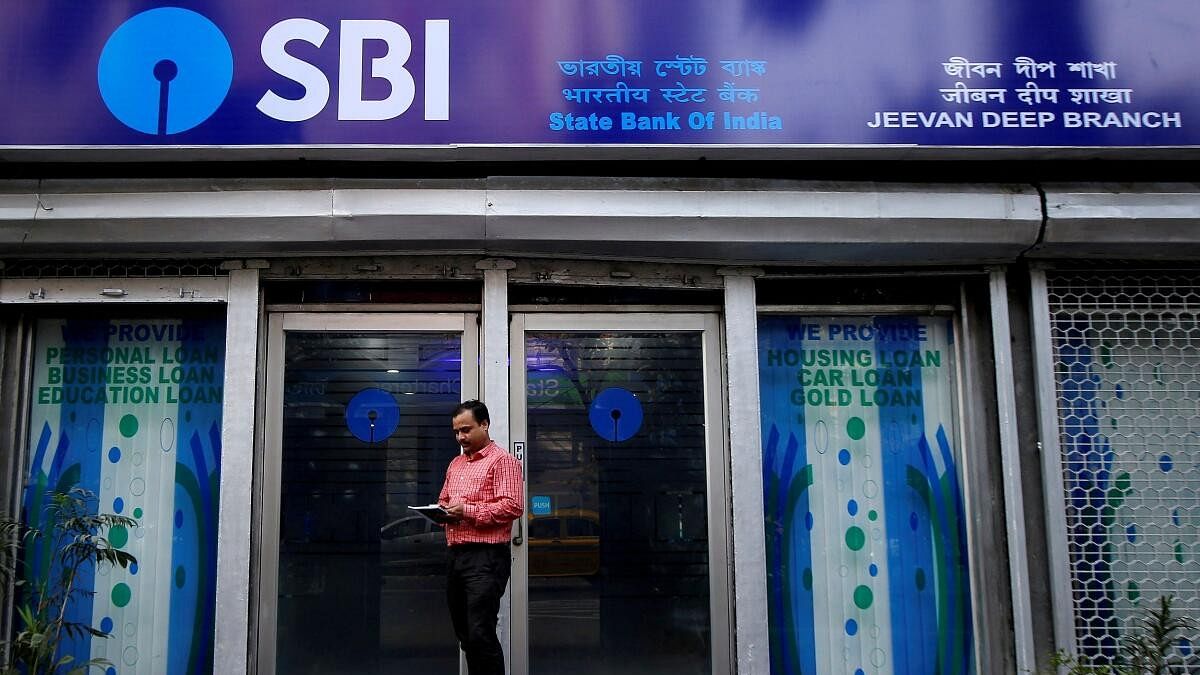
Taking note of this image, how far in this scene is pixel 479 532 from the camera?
5.20 meters

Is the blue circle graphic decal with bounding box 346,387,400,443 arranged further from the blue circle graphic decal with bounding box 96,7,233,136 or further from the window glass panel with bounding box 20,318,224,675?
the blue circle graphic decal with bounding box 96,7,233,136

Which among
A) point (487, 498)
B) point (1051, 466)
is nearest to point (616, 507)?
point (487, 498)

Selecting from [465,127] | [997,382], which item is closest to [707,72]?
[465,127]

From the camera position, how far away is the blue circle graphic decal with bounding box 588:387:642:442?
6160 mm

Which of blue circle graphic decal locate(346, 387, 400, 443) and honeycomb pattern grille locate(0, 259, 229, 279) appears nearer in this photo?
honeycomb pattern grille locate(0, 259, 229, 279)

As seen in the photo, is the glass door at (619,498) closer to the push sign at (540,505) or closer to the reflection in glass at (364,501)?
the push sign at (540,505)

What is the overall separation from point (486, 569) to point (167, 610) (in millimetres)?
2260

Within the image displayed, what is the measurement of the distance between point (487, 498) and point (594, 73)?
2.66 metres

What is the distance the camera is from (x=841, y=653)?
19.7 ft

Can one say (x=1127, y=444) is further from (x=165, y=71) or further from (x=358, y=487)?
(x=165, y=71)

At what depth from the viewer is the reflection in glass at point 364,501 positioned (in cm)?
594

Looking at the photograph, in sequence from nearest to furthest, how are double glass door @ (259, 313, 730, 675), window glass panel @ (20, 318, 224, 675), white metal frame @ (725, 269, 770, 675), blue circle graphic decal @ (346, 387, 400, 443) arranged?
white metal frame @ (725, 269, 770, 675), window glass panel @ (20, 318, 224, 675), double glass door @ (259, 313, 730, 675), blue circle graphic decal @ (346, 387, 400, 443)

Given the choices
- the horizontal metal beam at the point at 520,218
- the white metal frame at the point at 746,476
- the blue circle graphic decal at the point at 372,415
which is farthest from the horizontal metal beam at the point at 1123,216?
the blue circle graphic decal at the point at 372,415

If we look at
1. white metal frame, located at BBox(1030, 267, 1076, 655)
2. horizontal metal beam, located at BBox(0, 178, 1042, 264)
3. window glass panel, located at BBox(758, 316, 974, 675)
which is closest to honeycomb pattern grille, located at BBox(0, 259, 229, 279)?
horizontal metal beam, located at BBox(0, 178, 1042, 264)
